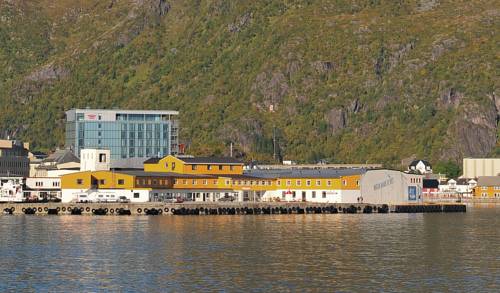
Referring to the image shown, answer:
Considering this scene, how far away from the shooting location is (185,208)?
597ft

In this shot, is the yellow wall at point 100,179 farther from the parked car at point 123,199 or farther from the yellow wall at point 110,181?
the parked car at point 123,199

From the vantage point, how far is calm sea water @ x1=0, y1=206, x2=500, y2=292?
8756cm

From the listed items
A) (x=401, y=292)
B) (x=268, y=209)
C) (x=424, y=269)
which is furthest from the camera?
(x=268, y=209)

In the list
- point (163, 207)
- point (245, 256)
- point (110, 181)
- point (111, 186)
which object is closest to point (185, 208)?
point (163, 207)

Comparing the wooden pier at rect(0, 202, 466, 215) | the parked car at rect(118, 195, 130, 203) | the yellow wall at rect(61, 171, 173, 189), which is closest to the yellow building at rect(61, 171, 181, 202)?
the yellow wall at rect(61, 171, 173, 189)

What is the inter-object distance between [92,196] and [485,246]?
8603 cm

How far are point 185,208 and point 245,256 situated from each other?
7593 centimetres

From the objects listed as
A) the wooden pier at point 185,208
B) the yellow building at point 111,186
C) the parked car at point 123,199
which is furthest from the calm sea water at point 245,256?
the yellow building at point 111,186

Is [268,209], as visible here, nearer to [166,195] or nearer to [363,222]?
[166,195]

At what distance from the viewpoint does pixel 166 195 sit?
19562cm

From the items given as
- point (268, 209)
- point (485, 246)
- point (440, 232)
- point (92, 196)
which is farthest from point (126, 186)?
point (485, 246)

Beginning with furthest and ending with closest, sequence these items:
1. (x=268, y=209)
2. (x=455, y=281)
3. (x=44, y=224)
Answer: (x=268, y=209)
(x=44, y=224)
(x=455, y=281)

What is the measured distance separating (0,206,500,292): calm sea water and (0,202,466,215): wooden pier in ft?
63.6

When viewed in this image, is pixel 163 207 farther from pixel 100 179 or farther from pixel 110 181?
pixel 100 179
